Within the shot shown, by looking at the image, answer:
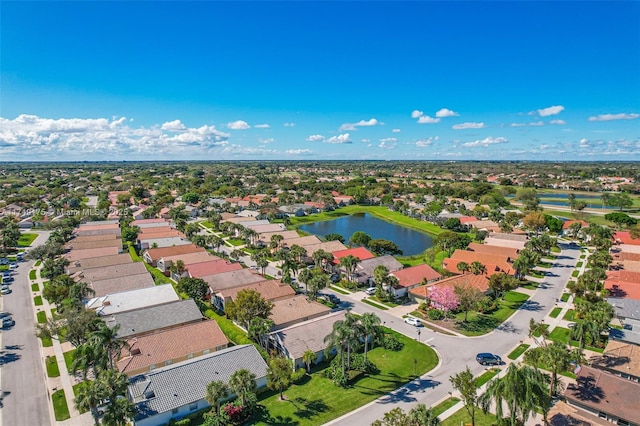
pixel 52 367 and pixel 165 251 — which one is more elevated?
pixel 165 251

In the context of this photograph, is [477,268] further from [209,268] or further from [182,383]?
[182,383]

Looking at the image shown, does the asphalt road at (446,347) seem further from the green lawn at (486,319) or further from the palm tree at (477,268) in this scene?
the palm tree at (477,268)

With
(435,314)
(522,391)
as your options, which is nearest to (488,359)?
(435,314)

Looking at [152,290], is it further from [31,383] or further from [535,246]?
[535,246]

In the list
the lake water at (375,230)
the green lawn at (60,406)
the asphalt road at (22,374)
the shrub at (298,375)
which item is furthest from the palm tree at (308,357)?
the lake water at (375,230)

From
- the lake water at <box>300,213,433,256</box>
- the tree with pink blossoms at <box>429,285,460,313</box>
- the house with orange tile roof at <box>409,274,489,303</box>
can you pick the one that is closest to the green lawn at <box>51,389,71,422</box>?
the tree with pink blossoms at <box>429,285,460,313</box>

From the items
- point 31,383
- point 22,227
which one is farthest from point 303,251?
point 22,227
